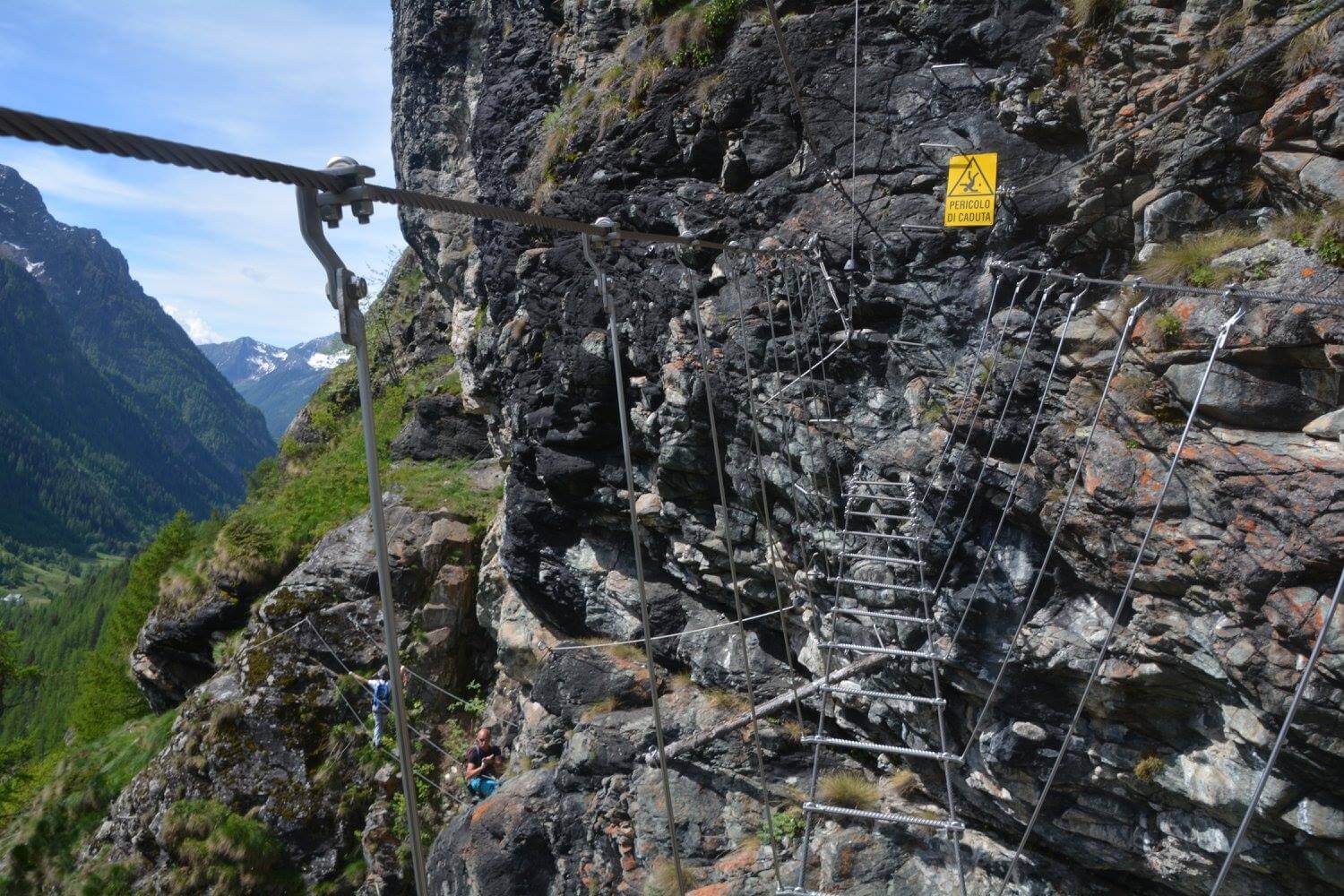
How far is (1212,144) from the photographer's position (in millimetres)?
5387

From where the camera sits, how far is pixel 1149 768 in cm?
525

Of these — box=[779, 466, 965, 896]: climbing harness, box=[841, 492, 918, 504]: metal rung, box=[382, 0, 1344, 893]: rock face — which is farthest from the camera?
box=[841, 492, 918, 504]: metal rung

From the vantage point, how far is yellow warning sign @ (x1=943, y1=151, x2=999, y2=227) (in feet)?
21.7

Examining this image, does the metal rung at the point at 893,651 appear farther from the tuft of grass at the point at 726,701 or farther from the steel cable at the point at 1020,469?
the tuft of grass at the point at 726,701

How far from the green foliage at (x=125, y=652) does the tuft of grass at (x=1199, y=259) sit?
22.4 meters

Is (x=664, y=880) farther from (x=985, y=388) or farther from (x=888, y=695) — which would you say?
(x=985, y=388)

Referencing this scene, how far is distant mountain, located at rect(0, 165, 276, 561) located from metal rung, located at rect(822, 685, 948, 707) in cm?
15665

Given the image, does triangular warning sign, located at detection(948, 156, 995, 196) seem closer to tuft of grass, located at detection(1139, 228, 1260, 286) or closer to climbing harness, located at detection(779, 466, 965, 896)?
tuft of grass, located at detection(1139, 228, 1260, 286)

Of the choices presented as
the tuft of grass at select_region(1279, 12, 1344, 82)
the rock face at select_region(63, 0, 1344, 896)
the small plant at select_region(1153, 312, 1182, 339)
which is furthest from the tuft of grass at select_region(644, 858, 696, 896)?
the tuft of grass at select_region(1279, 12, 1344, 82)

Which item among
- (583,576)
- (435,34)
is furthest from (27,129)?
(435,34)

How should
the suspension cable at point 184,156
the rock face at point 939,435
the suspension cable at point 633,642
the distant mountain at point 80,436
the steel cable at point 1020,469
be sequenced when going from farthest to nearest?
the distant mountain at point 80,436 → the suspension cable at point 633,642 → the steel cable at point 1020,469 → the rock face at point 939,435 → the suspension cable at point 184,156

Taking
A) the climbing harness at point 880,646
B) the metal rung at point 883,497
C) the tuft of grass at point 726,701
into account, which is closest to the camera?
the climbing harness at point 880,646

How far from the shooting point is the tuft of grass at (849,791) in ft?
23.7

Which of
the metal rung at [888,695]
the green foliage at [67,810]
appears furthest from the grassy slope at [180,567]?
the metal rung at [888,695]
